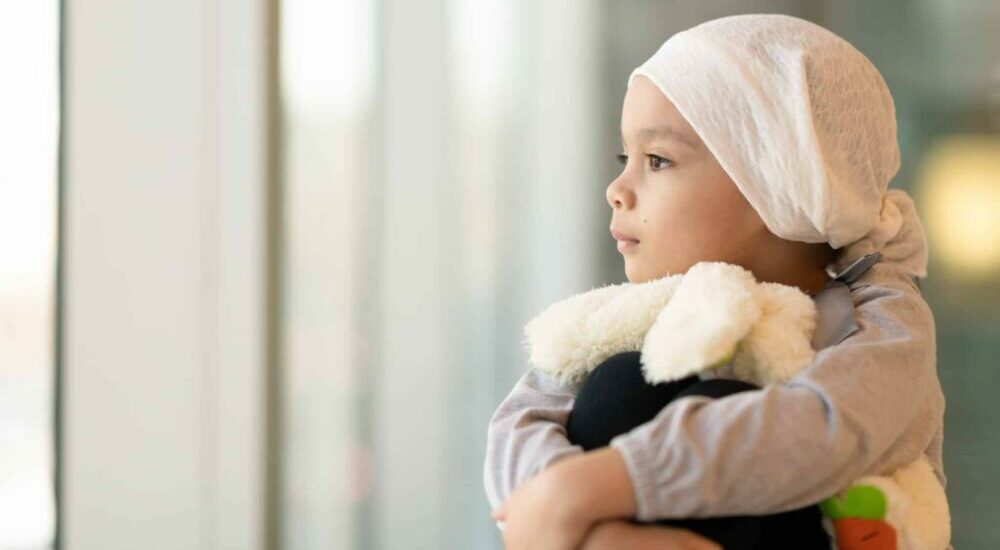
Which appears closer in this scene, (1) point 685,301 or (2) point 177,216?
(1) point 685,301

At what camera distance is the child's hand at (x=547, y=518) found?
0.85m

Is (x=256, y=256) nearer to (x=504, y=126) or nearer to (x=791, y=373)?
(x=504, y=126)

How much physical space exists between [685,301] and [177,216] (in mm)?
812

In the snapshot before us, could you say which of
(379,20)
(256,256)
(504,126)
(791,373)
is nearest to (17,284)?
(256,256)

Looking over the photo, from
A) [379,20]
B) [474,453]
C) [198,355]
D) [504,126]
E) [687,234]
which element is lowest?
[474,453]

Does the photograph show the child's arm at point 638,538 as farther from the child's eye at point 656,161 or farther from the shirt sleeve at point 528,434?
the child's eye at point 656,161

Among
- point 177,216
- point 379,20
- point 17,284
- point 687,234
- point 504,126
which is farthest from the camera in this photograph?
point 504,126

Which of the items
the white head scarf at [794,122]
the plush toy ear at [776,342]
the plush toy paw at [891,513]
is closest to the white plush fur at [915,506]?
the plush toy paw at [891,513]

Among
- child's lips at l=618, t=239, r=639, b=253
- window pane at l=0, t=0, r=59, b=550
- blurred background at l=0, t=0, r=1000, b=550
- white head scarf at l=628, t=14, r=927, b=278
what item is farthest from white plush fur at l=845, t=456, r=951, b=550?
window pane at l=0, t=0, r=59, b=550

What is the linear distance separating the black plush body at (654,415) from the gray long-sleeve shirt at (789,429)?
0.08 feet

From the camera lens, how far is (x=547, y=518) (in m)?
0.85

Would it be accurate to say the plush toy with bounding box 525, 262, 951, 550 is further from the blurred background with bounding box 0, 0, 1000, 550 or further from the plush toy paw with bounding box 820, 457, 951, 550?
the blurred background with bounding box 0, 0, 1000, 550

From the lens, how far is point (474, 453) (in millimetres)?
1768

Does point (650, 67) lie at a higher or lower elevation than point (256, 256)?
higher
